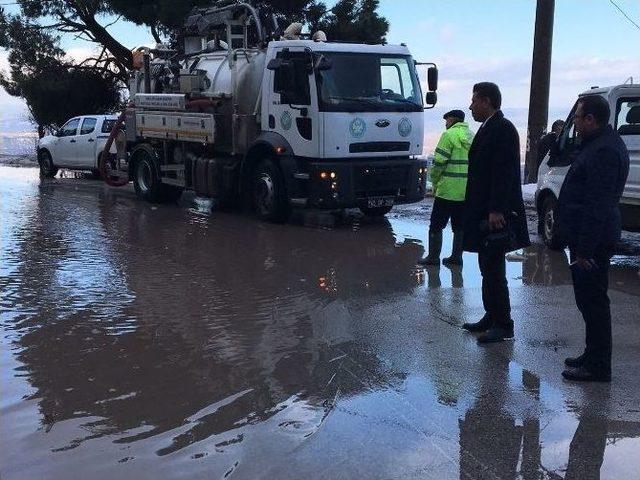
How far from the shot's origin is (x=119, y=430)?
4.35m

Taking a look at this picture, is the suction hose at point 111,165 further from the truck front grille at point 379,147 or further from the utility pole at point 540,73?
the utility pole at point 540,73

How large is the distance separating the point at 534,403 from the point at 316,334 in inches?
82.1

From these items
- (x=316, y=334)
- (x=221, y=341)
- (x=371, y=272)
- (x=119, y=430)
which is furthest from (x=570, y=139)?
(x=119, y=430)

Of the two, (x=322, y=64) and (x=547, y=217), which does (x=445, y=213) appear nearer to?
(x=547, y=217)

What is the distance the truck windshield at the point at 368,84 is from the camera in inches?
462

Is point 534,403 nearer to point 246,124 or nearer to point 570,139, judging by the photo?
point 570,139

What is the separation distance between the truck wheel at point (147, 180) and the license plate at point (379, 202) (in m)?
5.36

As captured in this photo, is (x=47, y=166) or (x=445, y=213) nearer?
(x=445, y=213)

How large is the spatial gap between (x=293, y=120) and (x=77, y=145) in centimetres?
1101

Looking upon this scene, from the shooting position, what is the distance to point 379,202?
12.2 metres

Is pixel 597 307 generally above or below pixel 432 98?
below

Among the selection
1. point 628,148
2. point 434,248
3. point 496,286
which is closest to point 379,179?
point 434,248

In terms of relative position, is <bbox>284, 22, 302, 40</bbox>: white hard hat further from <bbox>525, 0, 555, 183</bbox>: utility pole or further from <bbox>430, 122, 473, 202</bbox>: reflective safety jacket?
<bbox>525, 0, 555, 183</bbox>: utility pole

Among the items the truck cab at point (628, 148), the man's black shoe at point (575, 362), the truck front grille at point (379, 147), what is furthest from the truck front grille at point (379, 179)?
the man's black shoe at point (575, 362)
